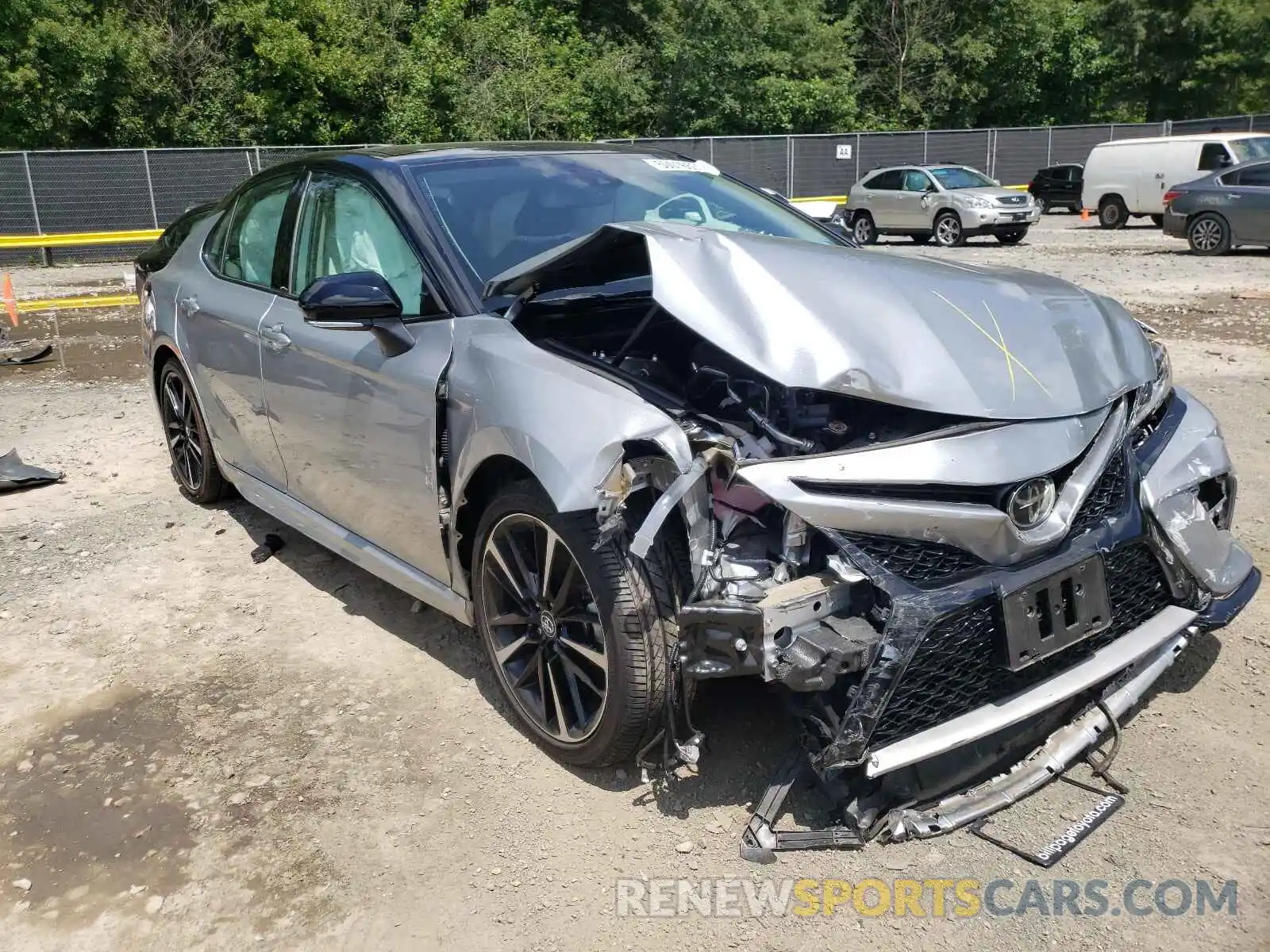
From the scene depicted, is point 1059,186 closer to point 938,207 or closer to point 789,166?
point 789,166

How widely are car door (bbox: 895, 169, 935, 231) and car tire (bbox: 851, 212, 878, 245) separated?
0.82 m

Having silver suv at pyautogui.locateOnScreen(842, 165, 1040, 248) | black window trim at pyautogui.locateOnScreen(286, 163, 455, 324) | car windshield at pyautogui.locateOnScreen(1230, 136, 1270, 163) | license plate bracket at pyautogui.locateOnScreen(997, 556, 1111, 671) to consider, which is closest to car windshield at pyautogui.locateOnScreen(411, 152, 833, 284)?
black window trim at pyautogui.locateOnScreen(286, 163, 455, 324)

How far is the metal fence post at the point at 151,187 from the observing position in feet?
71.8

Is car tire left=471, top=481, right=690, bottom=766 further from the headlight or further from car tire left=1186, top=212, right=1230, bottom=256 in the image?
car tire left=1186, top=212, right=1230, bottom=256

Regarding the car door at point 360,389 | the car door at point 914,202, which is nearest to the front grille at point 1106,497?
the car door at point 360,389

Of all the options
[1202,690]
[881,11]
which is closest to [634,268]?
[1202,690]

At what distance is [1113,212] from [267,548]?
22.5 m

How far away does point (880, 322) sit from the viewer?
2.88 metres

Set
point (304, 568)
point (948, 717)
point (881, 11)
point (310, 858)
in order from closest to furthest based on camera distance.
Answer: point (948, 717) → point (310, 858) → point (304, 568) → point (881, 11)

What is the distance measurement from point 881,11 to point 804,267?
40235mm

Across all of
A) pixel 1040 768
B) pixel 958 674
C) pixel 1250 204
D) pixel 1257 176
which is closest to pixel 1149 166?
pixel 1257 176

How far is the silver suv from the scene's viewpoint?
20.0m

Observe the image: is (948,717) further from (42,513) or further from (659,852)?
(42,513)

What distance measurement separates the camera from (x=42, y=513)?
18.9 feet
